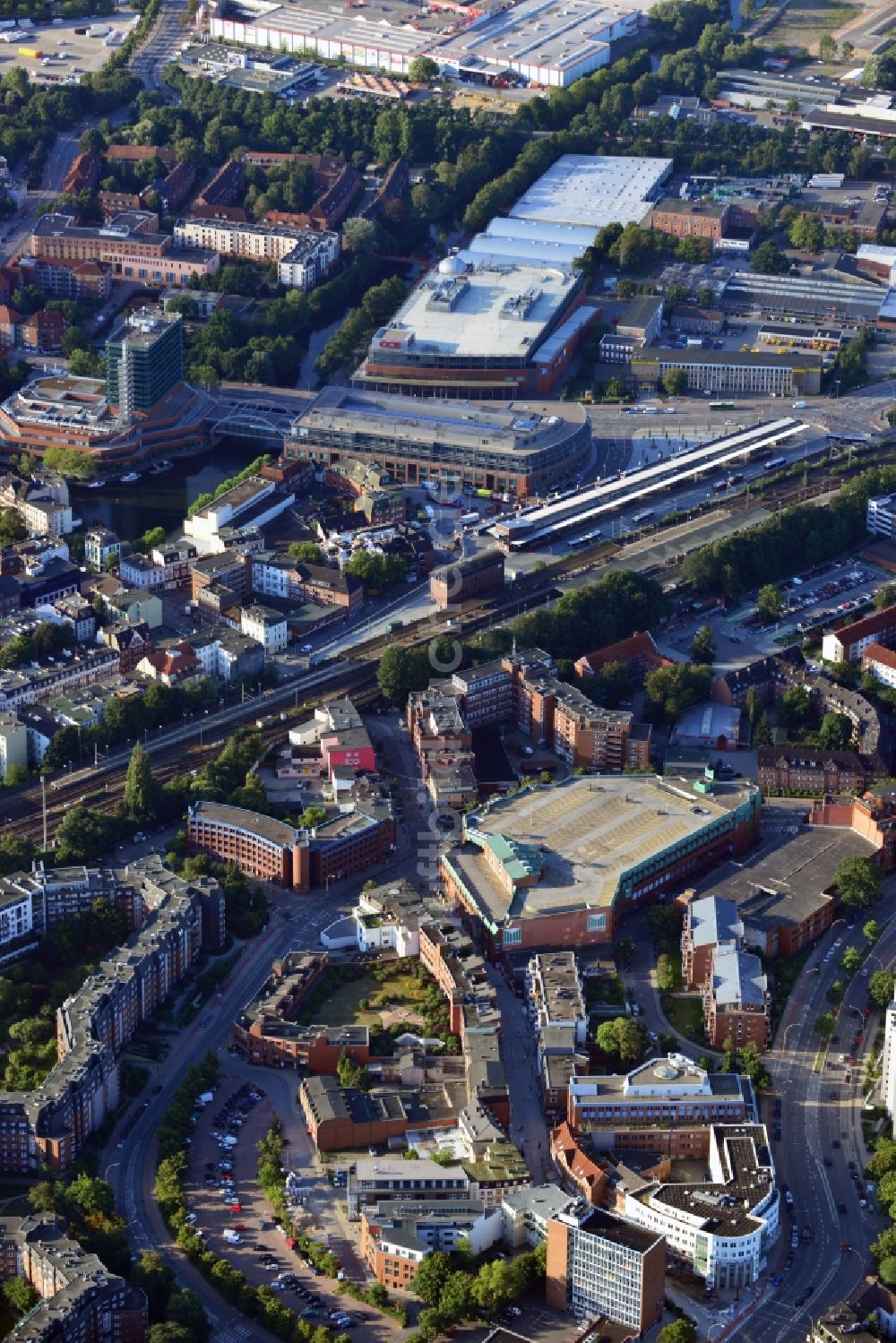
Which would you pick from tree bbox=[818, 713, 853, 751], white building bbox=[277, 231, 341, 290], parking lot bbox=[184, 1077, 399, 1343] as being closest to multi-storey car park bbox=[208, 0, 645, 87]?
white building bbox=[277, 231, 341, 290]

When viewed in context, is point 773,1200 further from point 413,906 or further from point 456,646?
point 456,646

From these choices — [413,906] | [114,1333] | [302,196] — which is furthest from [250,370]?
[114,1333]

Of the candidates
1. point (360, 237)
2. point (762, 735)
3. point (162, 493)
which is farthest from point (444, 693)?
point (360, 237)

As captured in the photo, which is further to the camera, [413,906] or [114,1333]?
[413,906]

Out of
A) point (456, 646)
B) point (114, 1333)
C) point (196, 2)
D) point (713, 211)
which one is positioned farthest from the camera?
point (196, 2)

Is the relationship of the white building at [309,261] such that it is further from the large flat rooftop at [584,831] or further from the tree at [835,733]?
the large flat rooftop at [584,831]

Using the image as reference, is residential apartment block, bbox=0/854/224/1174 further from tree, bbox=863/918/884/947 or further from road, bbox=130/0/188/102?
road, bbox=130/0/188/102

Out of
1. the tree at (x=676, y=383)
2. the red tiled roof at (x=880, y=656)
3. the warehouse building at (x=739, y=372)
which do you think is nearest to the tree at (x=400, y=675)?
the red tiled roof at (x=880, y=656)
